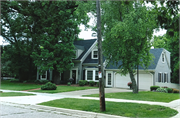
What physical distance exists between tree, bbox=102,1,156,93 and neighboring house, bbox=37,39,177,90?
652cm

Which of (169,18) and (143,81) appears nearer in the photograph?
(169,18)

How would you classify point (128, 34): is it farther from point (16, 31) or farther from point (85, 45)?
point (16, 31)

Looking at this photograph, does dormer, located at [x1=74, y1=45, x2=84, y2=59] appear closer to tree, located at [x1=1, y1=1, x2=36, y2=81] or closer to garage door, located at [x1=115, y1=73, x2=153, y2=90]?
tree, located at [x1=1, y1=1, x2=36, y2=81]

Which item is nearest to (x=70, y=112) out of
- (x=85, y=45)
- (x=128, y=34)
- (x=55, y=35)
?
(x=128, y=34)

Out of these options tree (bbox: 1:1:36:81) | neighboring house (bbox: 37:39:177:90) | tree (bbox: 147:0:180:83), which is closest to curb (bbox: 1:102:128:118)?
tree (bbox: 147:0:180:83)

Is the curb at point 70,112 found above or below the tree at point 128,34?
below

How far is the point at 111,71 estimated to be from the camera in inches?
1005

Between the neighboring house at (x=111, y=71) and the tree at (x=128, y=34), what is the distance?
6518mm

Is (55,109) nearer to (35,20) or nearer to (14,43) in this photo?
(35,20)

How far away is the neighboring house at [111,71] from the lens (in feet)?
74.6

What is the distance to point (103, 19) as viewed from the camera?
16422 millimetres

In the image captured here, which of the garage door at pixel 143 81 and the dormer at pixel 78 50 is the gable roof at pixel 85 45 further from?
the garage door at pixel 143 81

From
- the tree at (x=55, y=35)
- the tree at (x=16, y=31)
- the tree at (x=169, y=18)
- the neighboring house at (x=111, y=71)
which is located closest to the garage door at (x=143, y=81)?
the neighboring house at (x=111, y=71)

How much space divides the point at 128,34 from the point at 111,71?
38.4 ft
